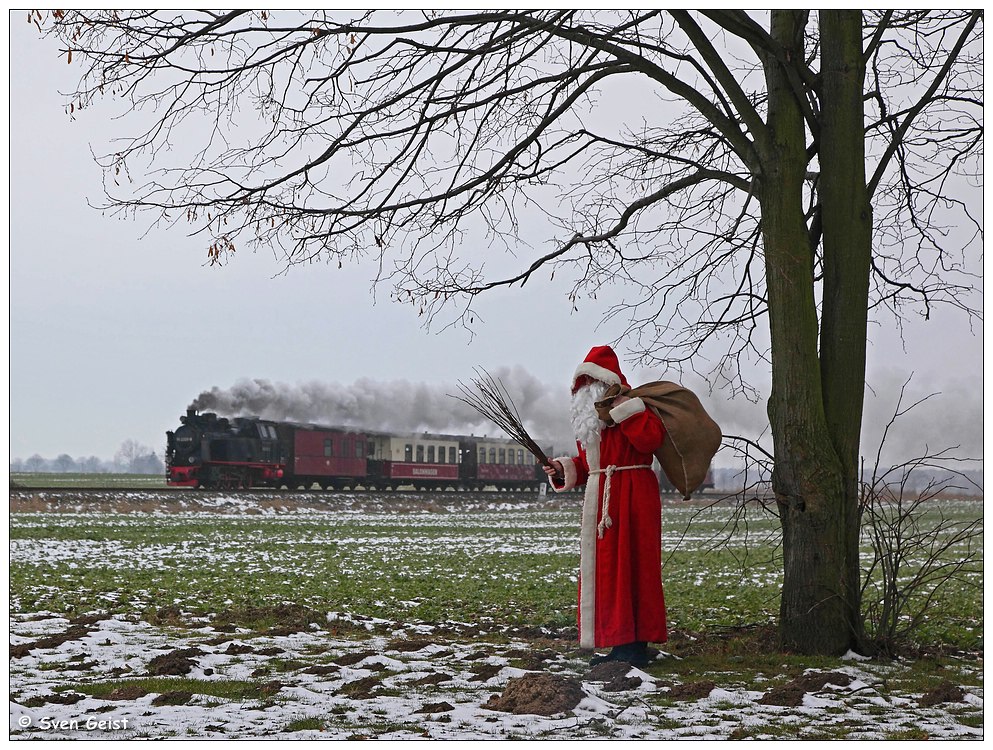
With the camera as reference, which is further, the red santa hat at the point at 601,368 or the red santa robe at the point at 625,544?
the red santa hat at the point at 601,368

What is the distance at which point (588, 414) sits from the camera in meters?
5.00

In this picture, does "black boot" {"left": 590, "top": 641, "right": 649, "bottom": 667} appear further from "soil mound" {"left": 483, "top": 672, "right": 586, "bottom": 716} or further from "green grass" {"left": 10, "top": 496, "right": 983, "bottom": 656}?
"soil mound" {"left": 483, "top": 672, "right": 586, "bottom": 716}

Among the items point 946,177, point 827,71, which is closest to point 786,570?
point 827,71

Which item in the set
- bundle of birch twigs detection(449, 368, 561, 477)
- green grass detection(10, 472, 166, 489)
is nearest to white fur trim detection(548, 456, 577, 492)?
bundle of birch twigs detection(449, 368, 561, 477)

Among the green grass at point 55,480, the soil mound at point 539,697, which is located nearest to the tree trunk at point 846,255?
A: the soil mound at point 539,697

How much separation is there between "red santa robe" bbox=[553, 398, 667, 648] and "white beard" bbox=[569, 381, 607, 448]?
89 millimetres

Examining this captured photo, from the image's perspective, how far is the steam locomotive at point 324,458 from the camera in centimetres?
1936

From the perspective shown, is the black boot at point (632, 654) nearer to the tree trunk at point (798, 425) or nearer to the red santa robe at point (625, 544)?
the red santa robe at point (625, 544)

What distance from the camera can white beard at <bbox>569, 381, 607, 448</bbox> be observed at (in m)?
4.97

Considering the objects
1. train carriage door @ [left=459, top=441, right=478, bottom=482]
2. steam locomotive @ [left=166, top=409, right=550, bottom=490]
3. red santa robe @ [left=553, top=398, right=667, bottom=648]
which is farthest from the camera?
train carriage door @ [left=459, top=441, right=478, bottom=482]

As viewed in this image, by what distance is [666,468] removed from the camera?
4844 millimetres

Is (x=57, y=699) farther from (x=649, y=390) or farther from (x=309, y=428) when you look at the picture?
(x=309, y=428)

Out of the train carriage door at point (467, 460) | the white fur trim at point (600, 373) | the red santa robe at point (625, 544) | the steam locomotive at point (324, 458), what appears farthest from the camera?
the train carriage door at point (467, 460)

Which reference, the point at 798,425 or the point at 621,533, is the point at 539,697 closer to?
the point at 621,533
